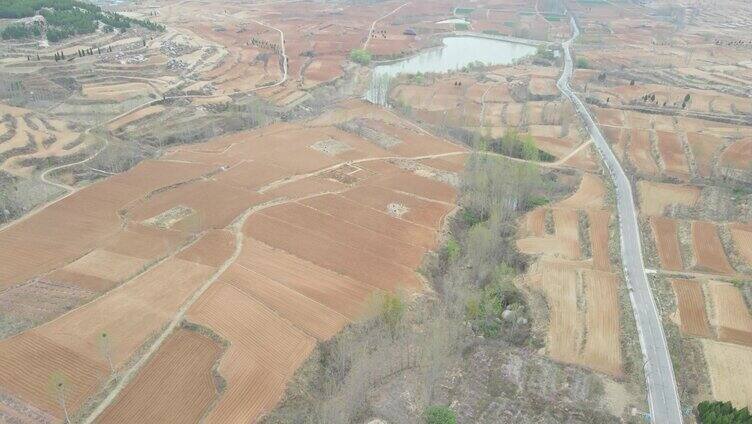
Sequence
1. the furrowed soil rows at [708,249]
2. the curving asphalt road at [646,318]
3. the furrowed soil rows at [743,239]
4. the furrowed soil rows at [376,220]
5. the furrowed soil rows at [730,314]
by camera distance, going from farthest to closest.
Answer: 1. the furrowed soil rows at [376,220]
2. the furrowed soil rows at [743,239]
3. the furrowed soil rows at [708,249]
4. the furrowed soil rows at [730,314]
5. the curving asphalt road at [646,318]

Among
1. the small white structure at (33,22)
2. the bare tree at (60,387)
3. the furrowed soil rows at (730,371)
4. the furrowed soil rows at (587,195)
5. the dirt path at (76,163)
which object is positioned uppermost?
the small white structure at (33,22)

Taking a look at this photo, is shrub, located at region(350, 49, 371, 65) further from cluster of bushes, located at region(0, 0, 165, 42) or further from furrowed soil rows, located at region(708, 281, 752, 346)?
furrowed soil rows, located at region(708, 281, 752, 346)

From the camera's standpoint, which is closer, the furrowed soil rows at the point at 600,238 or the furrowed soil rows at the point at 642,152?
the furrowed soil rows at the point at 600,238

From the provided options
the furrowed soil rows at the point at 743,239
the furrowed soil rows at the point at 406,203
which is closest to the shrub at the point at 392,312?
the furrowed soil rows at the point at 406,203

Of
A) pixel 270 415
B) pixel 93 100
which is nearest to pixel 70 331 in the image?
pixel 270 415

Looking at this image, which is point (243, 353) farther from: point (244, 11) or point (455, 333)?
point (244, 11)

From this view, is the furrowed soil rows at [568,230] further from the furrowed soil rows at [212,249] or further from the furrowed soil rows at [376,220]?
the furrowed soil rows at [212,249]
